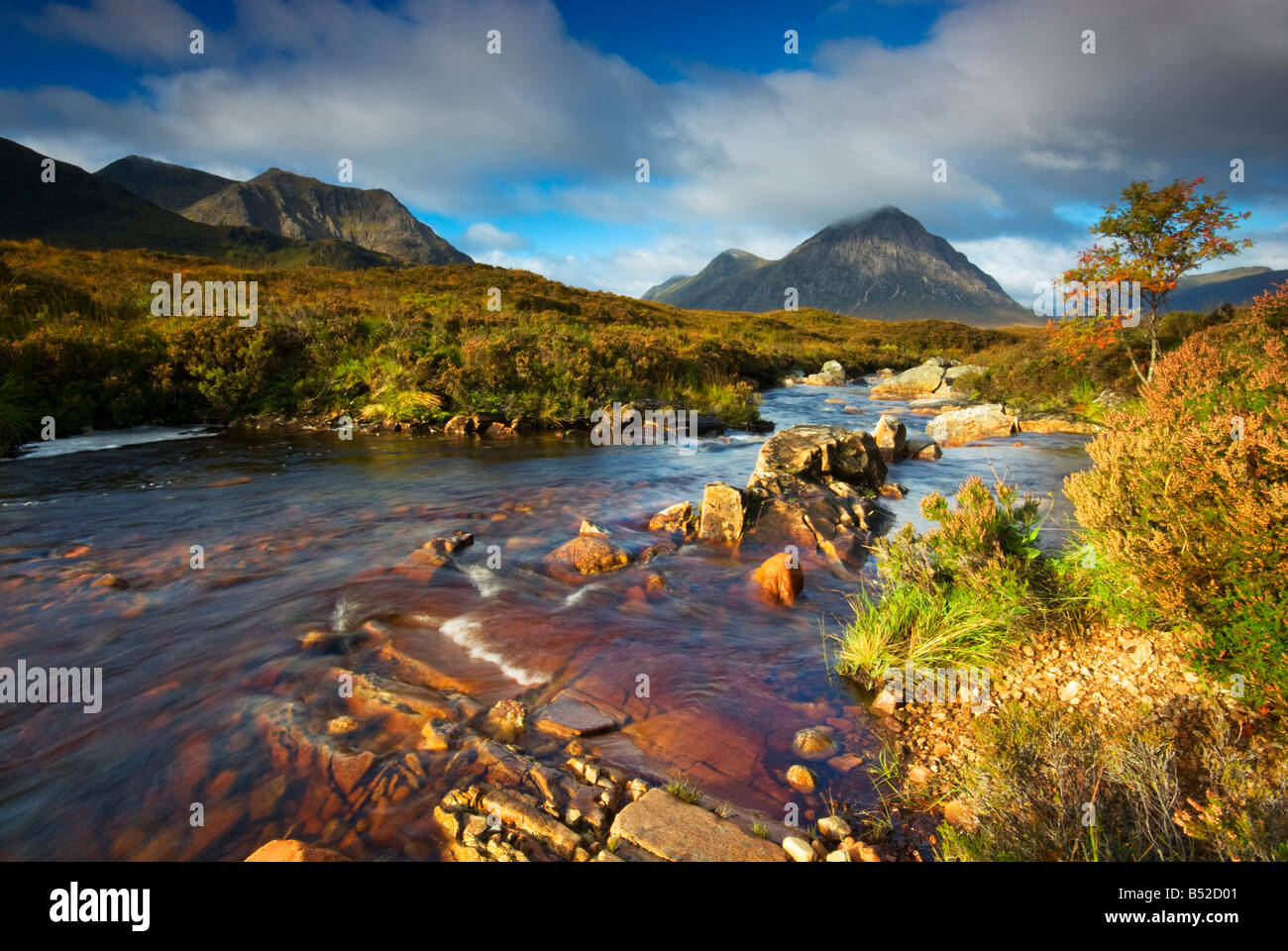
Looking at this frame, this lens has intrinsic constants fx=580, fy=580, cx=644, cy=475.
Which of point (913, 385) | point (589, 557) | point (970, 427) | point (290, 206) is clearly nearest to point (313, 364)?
point (589, 557)

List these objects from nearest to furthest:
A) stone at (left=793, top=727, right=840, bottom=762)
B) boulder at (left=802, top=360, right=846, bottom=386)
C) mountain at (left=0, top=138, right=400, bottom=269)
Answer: stone at (left=793, top=727, right=840, bottom=762) → boulder at (left=802, top=360, right=846, bottom=386) → mountain at (left=0, top=138, right=400, bottom=269)

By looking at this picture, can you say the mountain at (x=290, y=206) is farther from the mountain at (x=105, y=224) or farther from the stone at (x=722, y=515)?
the stone at (x=722, y=515)

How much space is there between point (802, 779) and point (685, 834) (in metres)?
0.95

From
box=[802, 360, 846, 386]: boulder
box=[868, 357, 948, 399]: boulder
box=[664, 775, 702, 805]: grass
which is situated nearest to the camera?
box=[664, 775, 702, 805]: grass

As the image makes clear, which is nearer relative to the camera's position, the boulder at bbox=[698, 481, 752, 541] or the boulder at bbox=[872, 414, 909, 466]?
the boulder at bbox=[698, 481, 752, 541]

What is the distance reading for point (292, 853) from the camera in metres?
2.68

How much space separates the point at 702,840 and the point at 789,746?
3.86 feet

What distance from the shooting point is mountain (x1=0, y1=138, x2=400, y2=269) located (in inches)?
2393

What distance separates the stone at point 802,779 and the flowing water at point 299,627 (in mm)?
74

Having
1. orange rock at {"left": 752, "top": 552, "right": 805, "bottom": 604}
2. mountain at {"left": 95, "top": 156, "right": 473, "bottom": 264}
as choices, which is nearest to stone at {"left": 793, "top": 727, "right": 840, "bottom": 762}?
orange rock at {"left": 752, "top": 552, "right": 805, "bottom": 604}

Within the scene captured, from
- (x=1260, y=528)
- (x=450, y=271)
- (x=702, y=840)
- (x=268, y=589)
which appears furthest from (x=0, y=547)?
(x=450, y=271)

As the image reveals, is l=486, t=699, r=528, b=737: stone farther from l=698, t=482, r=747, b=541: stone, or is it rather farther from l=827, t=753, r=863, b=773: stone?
l=698, t=482, r=747, b=541: stone

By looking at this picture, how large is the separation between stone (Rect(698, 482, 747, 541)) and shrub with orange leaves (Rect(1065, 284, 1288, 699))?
3.90 meters

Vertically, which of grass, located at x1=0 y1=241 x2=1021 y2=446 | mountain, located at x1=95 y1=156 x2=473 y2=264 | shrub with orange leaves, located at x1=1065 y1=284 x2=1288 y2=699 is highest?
mountain, located at x1=95 y1=156 x2=473 y2=264
